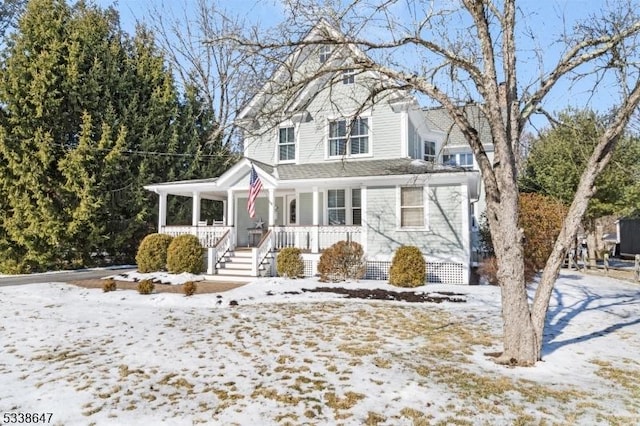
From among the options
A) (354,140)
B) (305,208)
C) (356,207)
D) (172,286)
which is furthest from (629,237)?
(172,286)

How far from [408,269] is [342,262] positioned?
2249mm

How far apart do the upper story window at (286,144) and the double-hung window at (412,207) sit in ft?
18.6

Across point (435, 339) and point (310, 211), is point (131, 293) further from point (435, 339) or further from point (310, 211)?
point (435, 339)

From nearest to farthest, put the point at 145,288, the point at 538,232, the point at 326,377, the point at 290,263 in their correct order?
the point at 326,377 → the point at 145,288 → the point at 290,263 → the point at 538,232

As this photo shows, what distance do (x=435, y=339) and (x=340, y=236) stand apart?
7.87m

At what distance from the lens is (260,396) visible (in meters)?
4.31

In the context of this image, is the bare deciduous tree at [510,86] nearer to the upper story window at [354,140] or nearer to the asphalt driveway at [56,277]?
the upper story window at [354,140]

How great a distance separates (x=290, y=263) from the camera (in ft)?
44.7

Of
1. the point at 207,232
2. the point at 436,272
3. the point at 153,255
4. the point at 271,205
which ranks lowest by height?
the point at 436,272

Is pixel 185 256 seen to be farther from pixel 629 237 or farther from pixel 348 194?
pixel 629 237

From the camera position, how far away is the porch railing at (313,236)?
14195 mm

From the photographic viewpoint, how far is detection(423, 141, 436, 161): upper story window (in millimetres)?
19281

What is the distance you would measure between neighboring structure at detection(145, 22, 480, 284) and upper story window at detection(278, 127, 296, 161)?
4 cm

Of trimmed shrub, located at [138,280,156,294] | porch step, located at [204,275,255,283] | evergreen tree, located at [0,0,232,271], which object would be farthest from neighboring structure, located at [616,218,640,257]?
evergreen tree, located at [0,0,232,271]
